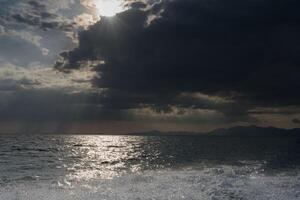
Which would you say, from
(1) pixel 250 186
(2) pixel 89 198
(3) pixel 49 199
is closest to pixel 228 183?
(1) pixel 250 186

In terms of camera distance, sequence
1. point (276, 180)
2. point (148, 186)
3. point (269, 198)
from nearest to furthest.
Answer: point (269, 198), point (148, 186), point (276, 180)

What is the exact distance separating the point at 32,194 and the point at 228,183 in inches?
633

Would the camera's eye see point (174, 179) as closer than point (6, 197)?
No

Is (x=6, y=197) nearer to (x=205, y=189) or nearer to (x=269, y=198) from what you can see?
(x=205, y=189)

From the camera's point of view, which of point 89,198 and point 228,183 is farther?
point 228,183

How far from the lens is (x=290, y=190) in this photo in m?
29.6

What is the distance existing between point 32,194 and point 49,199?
262 cm

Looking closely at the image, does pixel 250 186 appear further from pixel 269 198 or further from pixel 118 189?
pixel 118 189

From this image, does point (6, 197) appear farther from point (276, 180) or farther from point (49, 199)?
point (276, 180)

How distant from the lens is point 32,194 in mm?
28750

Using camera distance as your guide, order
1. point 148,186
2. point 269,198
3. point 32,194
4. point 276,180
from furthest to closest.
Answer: point 276,180
point 148,186
point 32,194
point 269,198

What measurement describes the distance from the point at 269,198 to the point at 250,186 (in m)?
4.73

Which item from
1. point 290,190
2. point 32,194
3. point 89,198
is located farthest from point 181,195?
point 32,194

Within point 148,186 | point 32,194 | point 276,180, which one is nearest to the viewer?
point 32,194
